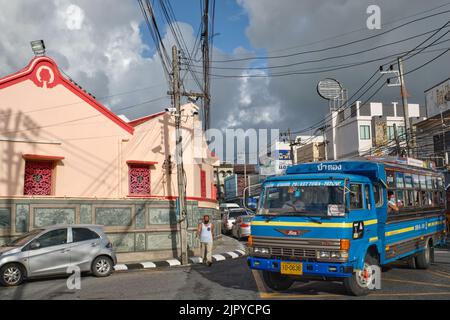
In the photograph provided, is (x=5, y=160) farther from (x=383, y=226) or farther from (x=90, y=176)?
(x=383, y=226)

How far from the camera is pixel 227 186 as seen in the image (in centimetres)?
6519

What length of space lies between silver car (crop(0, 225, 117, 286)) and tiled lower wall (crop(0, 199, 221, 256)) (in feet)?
8.20

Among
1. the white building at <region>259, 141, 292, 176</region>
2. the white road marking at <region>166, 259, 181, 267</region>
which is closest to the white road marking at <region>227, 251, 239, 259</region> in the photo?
the white road marking at <region>166, 259, 181, 267</region>

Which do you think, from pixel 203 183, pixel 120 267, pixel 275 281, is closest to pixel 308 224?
pixel 275 281

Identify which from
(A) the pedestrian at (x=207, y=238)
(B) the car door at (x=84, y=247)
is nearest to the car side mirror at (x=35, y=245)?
(B) the car door at (x=84, y=247)

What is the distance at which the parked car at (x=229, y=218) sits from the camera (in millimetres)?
29566

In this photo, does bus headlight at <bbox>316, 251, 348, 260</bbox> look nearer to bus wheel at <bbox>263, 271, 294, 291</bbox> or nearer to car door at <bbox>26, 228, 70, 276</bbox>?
bus wheel at <bbox>263, 271, 294, 291</bbox>

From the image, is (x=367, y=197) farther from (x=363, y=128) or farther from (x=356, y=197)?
(x=363, y=128)

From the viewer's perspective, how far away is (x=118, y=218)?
55.6 ft

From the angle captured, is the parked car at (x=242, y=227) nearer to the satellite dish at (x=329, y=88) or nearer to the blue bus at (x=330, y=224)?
the blue bus at (x=330, y=224)

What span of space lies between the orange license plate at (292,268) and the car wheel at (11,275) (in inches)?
285

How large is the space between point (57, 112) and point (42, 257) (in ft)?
22.0

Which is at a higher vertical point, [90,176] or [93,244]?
[90,176]

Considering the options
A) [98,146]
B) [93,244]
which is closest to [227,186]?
[98,146]
